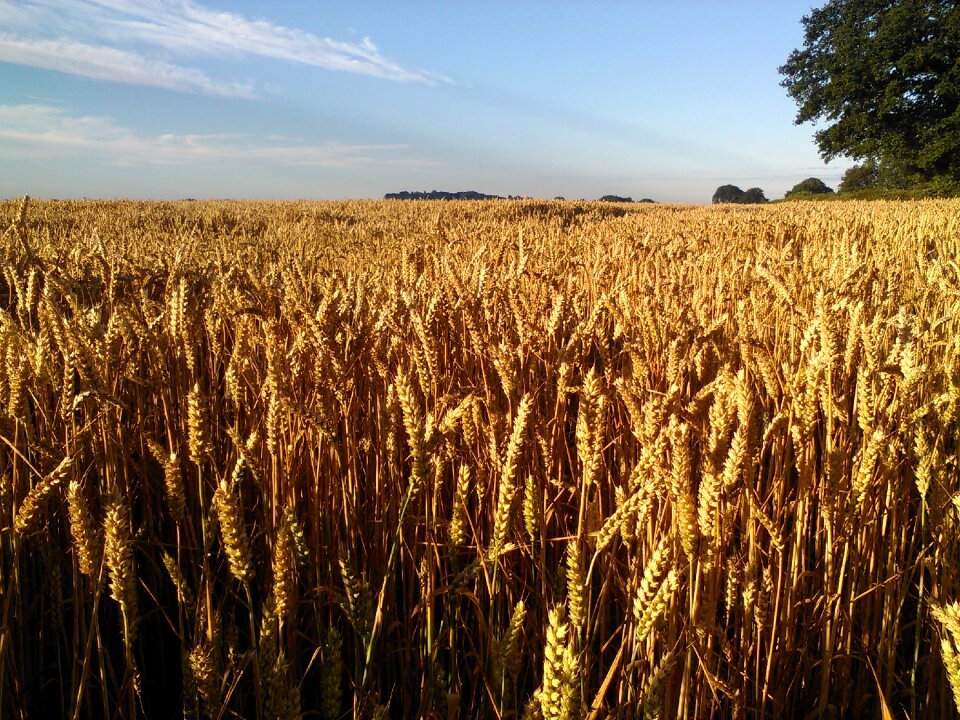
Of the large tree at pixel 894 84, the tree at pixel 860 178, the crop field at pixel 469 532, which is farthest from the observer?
the tree at pixel 860 178

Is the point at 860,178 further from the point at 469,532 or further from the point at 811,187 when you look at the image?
the point at 469,532

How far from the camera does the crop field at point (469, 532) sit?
83 centimetres

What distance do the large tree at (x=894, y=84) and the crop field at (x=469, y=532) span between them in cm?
2312

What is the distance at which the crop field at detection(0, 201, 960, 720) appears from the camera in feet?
2.73

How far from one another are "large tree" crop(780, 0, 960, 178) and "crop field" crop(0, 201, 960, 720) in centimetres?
2312

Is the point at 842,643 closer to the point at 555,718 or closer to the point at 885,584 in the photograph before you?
the point at 885,584

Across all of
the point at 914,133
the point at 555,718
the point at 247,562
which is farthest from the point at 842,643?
the point at 914,133

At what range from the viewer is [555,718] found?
0.54 meters

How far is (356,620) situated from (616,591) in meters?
0.55

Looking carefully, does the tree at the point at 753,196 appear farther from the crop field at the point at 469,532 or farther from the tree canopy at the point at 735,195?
the crop field at the point at 469,532

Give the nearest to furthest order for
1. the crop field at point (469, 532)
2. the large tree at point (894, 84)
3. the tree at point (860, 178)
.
Result: the crop field at point (469, 532), the large tree at point (894, 84), the tree at point (860, 178)

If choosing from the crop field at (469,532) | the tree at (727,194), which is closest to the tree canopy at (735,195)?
the tree at (727,194)

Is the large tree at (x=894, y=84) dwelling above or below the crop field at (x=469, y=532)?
above

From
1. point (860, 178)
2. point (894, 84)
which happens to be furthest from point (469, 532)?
point (860, 178)
